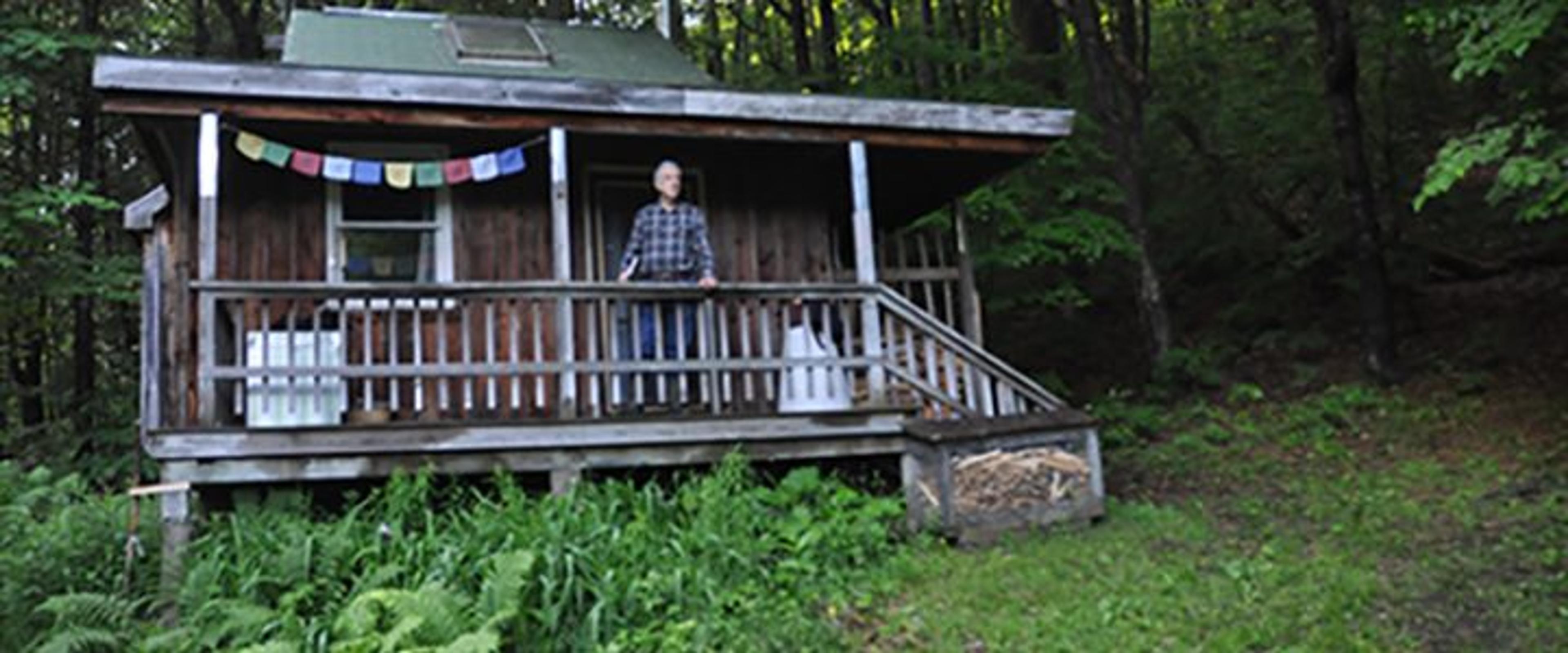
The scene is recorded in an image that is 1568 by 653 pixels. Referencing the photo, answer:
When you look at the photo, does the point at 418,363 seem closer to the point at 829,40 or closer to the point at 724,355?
the point at 724,355

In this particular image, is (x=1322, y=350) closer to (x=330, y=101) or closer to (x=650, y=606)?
(x=650, y=606)

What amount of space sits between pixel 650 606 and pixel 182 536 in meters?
2.93

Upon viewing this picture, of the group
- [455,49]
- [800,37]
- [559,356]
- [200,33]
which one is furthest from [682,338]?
[200,33]

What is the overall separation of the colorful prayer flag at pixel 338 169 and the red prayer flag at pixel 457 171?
60 cm

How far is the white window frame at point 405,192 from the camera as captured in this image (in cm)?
824

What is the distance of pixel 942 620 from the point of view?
18.0 feet

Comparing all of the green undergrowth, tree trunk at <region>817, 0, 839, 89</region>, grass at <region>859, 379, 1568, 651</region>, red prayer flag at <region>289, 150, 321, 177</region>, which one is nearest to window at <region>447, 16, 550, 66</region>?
red prayer flag at <region>289, 150, 321, 177</region>

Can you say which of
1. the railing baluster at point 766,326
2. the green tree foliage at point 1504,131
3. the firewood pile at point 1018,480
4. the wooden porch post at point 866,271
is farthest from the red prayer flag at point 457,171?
the green tree foliage at point 1504,131

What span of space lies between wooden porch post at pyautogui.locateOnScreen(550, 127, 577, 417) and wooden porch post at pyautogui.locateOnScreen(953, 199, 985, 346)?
13.3ft

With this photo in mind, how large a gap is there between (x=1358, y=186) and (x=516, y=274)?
8.60 metres

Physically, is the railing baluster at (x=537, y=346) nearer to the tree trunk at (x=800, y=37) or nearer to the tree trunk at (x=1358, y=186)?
the tree trunk at (x=1358, y=186)

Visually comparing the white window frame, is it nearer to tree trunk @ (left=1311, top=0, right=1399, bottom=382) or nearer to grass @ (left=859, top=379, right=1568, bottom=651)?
grass @ (left=859, top=379, right=1568, bottom=651)

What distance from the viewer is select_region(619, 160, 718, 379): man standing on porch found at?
7543 mm

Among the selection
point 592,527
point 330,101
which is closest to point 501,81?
point 330,101
